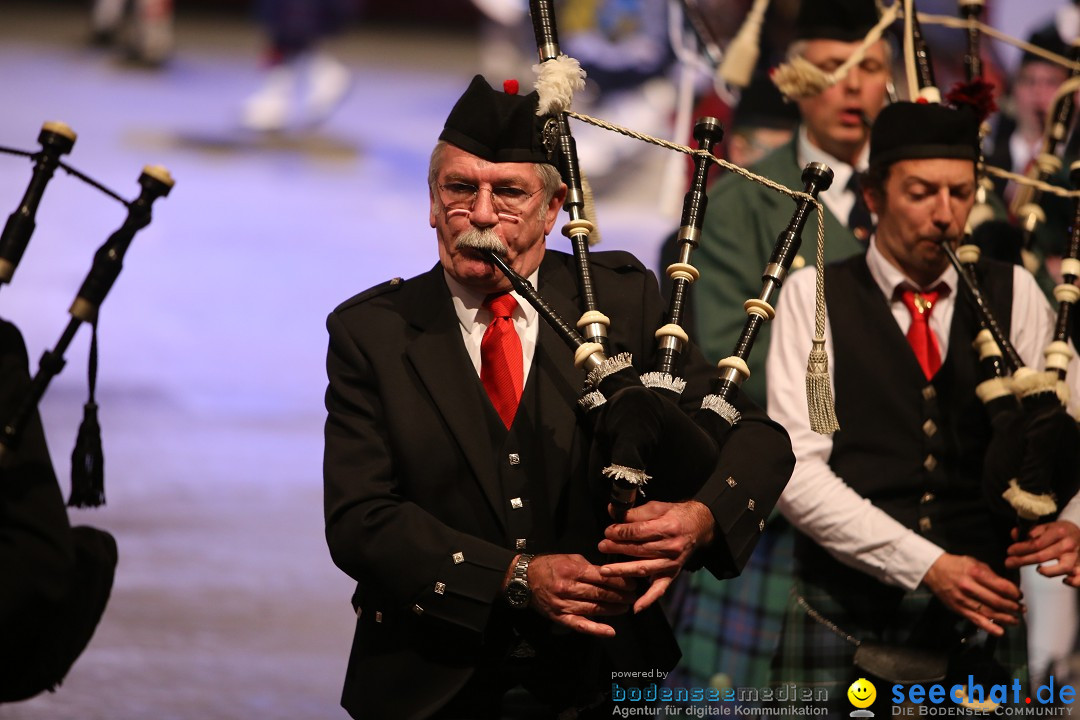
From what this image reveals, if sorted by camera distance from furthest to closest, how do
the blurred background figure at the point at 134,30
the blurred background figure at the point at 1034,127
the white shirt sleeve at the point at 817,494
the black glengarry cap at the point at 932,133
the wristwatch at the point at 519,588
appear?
the blurred background figure at the point at 134,30 → the blurred background figure at the point at 1034,127 → the black glengarry cap at the point at 932,133 → the white shirt sleeve at the point at 817,494 → the wristwatch at the point at 519,588

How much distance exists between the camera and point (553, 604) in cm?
196

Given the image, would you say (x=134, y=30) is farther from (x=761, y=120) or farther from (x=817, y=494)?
(x=817, y=494)

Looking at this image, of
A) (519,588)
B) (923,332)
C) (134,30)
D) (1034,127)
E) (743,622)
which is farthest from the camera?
(134,30)

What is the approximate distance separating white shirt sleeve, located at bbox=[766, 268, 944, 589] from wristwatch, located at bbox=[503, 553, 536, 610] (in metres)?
0.78

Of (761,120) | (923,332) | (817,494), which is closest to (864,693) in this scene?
(817,494)

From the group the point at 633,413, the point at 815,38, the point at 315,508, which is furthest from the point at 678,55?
the point at 633,413

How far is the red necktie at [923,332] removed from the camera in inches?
106

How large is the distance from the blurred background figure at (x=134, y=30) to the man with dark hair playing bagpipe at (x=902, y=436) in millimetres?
3024

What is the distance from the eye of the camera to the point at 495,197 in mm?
2111

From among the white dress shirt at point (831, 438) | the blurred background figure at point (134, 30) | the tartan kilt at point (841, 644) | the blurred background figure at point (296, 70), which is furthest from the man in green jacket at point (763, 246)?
the blurred background figure at point (134, 30)

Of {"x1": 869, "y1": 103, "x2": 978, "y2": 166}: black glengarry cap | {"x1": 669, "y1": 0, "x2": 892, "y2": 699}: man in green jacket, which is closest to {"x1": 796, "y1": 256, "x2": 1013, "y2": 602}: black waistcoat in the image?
{"x1": 869, "y1": 103, "x2": 978, "y2": 166}: black glengarry cap

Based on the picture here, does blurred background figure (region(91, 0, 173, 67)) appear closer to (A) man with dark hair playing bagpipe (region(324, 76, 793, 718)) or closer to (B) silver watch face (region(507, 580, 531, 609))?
(A) man with dark hair playing bagpipe (region(324, 76, 793, 718))

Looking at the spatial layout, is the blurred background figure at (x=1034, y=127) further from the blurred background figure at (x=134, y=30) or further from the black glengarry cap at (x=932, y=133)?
the blurred background figure at (x=134, y=30)

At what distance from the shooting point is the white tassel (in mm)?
2127
